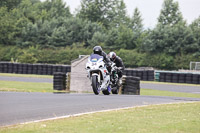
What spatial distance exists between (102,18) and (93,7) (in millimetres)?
3903

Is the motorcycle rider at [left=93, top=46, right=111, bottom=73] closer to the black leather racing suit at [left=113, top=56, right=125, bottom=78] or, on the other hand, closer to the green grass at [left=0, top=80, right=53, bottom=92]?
the black leather racing suit at [left=113, top=56, right=125, bottom=78]

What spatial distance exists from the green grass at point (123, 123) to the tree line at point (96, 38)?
131 ft

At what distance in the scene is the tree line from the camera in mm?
52188

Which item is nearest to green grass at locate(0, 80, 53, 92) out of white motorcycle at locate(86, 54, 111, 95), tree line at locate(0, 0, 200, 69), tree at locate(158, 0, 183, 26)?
white motorcycle at locate(86, 54, 111, 95)

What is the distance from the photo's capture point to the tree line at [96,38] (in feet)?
171

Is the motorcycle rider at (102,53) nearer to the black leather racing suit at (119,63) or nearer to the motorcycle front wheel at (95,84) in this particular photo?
the motorcycle front wheel at (95,84)

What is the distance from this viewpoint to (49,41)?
202 feet

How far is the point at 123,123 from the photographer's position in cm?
891

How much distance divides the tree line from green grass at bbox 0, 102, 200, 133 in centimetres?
4005

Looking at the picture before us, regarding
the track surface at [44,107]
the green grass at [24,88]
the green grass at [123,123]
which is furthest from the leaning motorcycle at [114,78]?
the green grass at [24,88]

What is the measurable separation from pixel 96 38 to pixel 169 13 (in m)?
12.3

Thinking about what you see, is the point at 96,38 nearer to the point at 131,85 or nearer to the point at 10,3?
the point at 10,3

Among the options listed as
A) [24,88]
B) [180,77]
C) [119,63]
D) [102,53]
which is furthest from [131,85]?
[180,77]

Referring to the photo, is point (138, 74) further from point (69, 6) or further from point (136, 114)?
point (69, 6)
